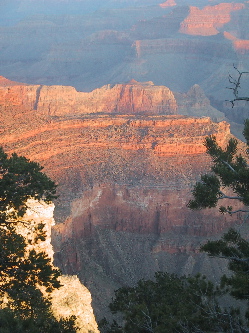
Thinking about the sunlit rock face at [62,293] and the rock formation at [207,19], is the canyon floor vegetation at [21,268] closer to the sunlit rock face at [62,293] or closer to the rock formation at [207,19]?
the sunlit rock face at [62,293]

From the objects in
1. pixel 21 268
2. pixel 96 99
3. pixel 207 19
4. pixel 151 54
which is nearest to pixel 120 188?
pixel 21 268

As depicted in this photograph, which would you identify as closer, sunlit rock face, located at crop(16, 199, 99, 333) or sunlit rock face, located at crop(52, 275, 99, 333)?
sunlit rock face, located at crop(16, 199, 99, 333)

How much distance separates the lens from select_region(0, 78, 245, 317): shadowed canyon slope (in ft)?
108

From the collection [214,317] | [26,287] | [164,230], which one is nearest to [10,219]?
[26,287]

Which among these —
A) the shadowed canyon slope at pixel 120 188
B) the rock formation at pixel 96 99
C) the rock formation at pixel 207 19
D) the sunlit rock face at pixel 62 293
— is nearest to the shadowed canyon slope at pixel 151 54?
the rock formation at pixel 207 19

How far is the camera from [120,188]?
3591 centimetres

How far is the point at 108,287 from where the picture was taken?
30.5 metres

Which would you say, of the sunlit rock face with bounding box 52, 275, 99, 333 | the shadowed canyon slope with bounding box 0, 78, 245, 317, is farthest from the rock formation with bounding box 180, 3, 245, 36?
the sunlit rock face with bounding box 52, 275, 99, 333

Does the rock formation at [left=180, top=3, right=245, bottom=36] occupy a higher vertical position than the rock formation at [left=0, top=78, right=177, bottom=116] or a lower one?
higher

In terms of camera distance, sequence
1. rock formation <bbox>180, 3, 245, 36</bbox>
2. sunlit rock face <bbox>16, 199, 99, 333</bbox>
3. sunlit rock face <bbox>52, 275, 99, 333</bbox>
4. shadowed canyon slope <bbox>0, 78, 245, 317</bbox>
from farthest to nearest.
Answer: rock formation <bbox>180, 3, 245, 36</bbox>
shadowed canyon slope <bbox>0, 78, 245, 317</bbox>
sunlit rock face <bbox>52, 275, 99, 333</bbox>
sunlit rock face <bbox>16, 199, 99, 333</bbox>

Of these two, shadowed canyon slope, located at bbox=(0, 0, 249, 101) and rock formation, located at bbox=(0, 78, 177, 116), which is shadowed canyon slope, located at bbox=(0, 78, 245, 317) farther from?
shadowed canyon slope, located at bbox=(0, 0, 249, 101)

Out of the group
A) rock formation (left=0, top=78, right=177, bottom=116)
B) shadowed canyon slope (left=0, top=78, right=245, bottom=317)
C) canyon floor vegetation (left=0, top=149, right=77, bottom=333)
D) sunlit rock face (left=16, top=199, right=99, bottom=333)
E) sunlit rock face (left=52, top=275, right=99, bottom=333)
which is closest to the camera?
canyon floor vegetation (left=0, top=149, right=77, bottom=333)

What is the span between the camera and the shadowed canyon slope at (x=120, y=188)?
108ft

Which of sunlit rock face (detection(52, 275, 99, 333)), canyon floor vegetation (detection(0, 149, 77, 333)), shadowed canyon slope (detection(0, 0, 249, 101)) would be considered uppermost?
canyon floor vegetation (detection(0, 149, 77, 333))
